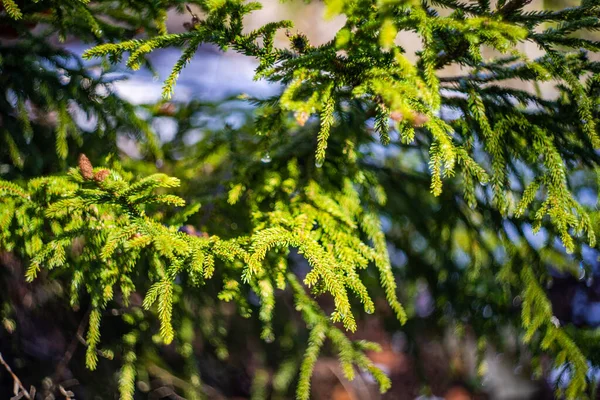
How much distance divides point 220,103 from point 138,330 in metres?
1.42

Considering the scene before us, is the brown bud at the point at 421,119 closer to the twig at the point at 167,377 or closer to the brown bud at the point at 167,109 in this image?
the brown bud at the point at 167,109

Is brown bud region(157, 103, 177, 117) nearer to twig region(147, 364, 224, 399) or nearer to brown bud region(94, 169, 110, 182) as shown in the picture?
brown bud region(94, 169, 110, 182)

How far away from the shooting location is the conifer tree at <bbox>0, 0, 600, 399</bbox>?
1287 millimetres

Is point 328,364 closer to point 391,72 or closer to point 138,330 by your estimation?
point 138,330

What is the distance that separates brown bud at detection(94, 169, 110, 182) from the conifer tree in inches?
0.5

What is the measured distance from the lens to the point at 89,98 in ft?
6.47

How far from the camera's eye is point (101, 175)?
1.35 meters

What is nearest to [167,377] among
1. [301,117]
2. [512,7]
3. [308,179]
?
[308,179]

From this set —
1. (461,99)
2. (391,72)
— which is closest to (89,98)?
(391,72)

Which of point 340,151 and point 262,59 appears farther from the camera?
point 340,151

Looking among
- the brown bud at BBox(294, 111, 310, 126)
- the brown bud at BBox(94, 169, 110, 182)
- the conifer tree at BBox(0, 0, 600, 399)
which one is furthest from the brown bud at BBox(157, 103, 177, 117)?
the brown bud at BBox(294, 111, 310, 126)

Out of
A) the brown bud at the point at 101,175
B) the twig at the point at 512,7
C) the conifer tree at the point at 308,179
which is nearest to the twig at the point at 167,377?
the conifer tree at the point at 308,179

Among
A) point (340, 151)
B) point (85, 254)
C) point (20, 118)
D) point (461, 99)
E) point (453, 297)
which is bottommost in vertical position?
point (85, 254)

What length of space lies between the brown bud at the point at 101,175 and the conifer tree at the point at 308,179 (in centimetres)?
1
